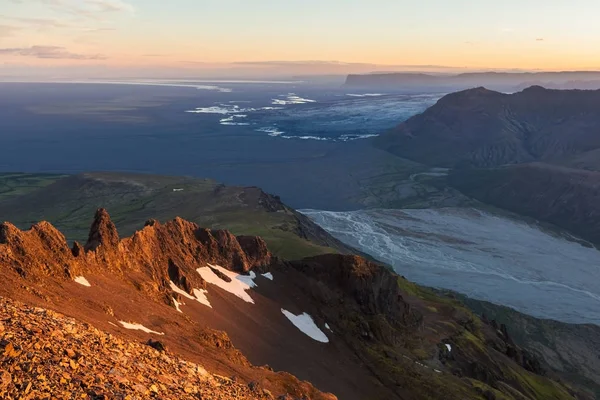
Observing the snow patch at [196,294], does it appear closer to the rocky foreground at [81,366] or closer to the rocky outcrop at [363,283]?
the rocky outcrop at [363,283]

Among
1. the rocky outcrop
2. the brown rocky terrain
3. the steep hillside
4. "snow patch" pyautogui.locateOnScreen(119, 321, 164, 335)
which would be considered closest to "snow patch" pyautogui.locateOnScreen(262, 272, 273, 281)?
the brown rocky terrain

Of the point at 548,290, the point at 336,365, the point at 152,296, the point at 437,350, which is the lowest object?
the point at 548,290

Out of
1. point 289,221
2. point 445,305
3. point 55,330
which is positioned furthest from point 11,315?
point 289,221

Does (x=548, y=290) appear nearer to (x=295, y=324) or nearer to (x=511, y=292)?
(x=511, y=292)

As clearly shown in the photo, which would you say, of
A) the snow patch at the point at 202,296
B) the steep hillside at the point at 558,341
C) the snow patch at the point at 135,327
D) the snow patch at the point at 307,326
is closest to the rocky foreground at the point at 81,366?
the snow patch at the point at 135,327

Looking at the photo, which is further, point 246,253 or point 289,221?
point 289,221

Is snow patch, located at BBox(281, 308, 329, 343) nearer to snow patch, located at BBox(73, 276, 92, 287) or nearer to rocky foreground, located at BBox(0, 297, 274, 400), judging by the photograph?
snow patch, located at BBox(73, 276, 92, 287)

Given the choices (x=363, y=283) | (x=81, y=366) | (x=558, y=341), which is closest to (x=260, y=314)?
(x=363, y=283)
